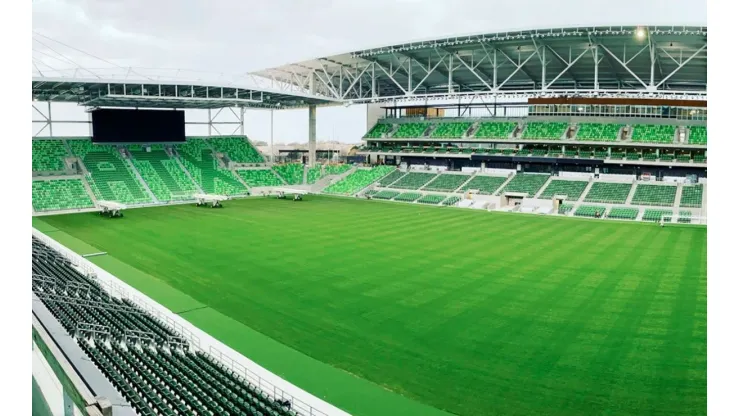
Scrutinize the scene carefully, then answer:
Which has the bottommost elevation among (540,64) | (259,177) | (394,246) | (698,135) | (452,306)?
(452,306)

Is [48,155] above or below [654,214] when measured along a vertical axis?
above

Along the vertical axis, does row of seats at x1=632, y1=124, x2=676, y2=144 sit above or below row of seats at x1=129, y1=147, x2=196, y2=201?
above

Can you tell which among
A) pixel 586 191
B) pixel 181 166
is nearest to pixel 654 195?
pixel 586 191

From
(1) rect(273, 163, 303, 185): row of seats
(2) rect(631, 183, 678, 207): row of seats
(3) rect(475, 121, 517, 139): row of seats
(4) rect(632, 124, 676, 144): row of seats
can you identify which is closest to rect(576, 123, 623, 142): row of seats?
(4) rect(632, 124, 676, 144): row of seats

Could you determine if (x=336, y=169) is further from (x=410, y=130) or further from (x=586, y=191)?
(x=586, y=191)

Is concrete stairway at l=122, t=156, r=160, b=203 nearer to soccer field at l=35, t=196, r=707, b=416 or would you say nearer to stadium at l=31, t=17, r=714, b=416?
stadium at l=31, t=17, r=714, b=416

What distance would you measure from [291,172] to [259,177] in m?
3.85

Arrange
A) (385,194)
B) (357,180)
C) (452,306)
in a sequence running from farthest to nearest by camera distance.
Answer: (357,180) < (385,194) < (452,306)

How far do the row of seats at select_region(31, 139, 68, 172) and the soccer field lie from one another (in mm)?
12653

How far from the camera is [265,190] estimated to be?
4838 cm

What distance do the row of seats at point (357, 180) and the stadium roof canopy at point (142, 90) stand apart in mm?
8705

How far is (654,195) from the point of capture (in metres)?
37.9

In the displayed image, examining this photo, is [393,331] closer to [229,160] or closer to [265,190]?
[265,190]

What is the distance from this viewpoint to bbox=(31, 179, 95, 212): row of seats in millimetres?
35656
